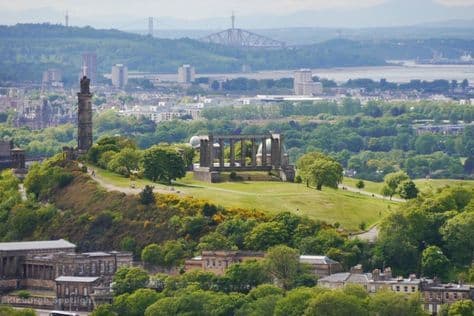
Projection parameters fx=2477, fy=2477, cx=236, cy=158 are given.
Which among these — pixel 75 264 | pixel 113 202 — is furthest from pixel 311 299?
pixel 113 202

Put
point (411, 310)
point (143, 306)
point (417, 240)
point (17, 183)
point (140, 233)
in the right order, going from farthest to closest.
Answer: point (17, 183) → point (140, 233) → point (417, 240) → point (143, 306) → point (411, 310)

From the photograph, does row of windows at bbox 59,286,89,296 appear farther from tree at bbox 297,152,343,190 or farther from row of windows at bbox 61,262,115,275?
tree at bbox 297,152,343,190

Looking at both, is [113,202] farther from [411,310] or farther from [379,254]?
[411,310]

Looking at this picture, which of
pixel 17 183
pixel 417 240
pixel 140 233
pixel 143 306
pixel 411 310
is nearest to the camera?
pixel 411 310

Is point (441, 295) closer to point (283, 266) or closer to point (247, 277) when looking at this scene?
point (283, 266)

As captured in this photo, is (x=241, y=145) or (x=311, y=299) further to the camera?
(x=241, y=145)

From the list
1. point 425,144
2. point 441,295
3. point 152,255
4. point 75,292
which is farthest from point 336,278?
point 425,144
